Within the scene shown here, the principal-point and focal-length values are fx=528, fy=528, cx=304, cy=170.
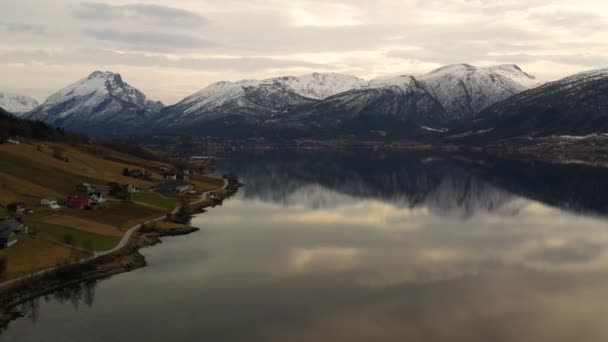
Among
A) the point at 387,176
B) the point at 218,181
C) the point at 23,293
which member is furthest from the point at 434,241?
the point at 387,176

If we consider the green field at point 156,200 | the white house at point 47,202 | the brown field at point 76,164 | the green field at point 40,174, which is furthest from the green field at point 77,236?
the brown field at point 76,164

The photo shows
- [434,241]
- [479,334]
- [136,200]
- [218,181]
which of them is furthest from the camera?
[218,181]

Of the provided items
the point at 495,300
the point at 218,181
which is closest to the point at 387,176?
the point at 218,181

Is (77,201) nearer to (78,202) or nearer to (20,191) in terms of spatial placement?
(78,202)

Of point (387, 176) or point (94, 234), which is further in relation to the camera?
point (387, 176)

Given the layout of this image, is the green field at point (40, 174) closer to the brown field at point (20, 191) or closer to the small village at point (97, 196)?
the brown field at point (20, 191)

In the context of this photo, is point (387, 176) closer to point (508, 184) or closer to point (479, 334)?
point (508, 184)

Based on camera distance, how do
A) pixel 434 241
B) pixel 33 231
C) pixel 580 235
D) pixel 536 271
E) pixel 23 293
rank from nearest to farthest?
pixel 23 293, pixel 536 271, pixel 33 231, pixel 434 241, pixel 580 235

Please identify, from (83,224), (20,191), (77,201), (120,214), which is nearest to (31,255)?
(83,224)
